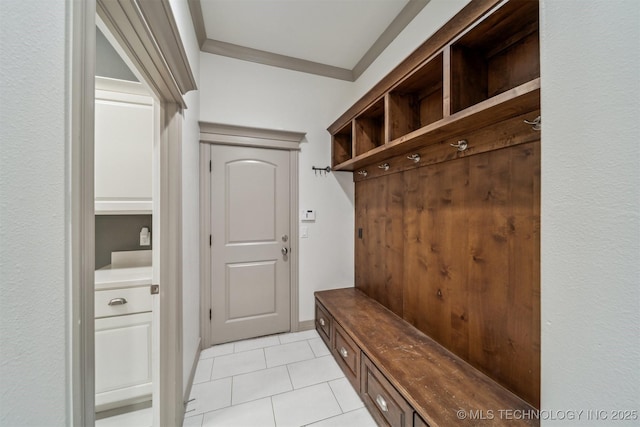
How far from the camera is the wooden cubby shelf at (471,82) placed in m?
1.09

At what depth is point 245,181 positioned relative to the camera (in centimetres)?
251

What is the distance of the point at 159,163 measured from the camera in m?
1.38

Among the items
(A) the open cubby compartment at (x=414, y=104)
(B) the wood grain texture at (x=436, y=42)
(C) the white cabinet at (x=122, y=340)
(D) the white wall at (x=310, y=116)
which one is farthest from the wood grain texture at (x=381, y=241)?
(C) the white cabinet at (x=122, y=340)

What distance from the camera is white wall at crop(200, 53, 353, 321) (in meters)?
2.42

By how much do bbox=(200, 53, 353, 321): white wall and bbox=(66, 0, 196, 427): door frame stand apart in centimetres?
101

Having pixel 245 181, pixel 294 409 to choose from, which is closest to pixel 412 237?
pixel 294 409

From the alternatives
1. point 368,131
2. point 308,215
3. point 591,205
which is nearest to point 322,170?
point 308,215

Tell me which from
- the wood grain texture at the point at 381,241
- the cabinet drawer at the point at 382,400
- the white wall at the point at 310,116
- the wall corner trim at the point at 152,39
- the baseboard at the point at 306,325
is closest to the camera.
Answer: the wall corner trim at the point at 152,39

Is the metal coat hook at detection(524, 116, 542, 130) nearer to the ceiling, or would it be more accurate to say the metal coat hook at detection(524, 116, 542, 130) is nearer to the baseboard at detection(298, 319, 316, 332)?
the ceiling

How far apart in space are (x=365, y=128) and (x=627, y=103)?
6.57 ft

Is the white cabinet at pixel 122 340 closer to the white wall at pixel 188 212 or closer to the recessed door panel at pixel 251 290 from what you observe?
the white wall at pixel 188 212

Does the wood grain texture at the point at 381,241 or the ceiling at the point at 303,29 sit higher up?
the ceiling at the point at 303,29

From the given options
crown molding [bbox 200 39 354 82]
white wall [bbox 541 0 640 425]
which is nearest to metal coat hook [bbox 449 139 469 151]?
white wall [bbox 541 0 640 425]

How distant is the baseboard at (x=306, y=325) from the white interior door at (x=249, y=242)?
148mm
